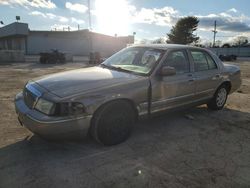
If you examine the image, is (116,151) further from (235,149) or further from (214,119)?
(214,119)

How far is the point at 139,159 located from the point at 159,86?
4.29 feet

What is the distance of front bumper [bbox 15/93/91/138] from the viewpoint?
313 centimetres

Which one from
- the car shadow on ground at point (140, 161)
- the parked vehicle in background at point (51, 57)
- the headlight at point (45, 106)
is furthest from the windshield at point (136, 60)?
the parked vehicle in background at point (51, 57)

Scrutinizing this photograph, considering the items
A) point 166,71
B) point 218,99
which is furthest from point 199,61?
point 166,71

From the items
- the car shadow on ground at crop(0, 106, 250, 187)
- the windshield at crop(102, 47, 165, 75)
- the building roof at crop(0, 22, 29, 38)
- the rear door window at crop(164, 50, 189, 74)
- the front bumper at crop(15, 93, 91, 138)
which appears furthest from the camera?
the building roof at crop(0, 22, 29, 38)

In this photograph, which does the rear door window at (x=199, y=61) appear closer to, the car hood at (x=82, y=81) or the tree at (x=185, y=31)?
the car hood at (x=82, y=81)

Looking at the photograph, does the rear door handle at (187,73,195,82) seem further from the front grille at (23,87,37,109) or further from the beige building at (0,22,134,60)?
the beige building at (0,22,134,60)

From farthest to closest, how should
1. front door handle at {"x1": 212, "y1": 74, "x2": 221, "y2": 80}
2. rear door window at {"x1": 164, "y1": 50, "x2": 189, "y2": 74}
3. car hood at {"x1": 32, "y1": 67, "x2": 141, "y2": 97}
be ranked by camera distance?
front door handle at {"x1": 212, "y1": 74, "x2": 221, "y2": 80}
rear door window at {"x1": 164, "y1": 50, "x2": 189, "y2": 74}
car hood at {"x1": 32, "y1": 67, "x2": 141, "y2": 97}

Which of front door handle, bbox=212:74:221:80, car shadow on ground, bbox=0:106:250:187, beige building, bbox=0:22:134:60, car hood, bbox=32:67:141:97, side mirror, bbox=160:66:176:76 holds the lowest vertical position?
car shadow on ground, bbox=0:106:250:187

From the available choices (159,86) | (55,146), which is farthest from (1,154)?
(159,86)

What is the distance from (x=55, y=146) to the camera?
3.75 metres

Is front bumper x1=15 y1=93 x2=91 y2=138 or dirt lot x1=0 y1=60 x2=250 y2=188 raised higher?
front bumper x1=15 y1=93 x2=91 y2=138

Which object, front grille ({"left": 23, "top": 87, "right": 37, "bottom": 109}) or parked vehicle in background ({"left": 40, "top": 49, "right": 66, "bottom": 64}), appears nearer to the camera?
front grille ({"left": 23, "top": 87, "right": 37, "bottom": 109})


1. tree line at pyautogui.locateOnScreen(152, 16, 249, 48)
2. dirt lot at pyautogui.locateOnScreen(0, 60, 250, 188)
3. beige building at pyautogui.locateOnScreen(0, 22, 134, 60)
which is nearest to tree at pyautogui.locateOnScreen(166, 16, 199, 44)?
tree line at pyautogui.locateOnScreen(152, 16, 249, 48)
